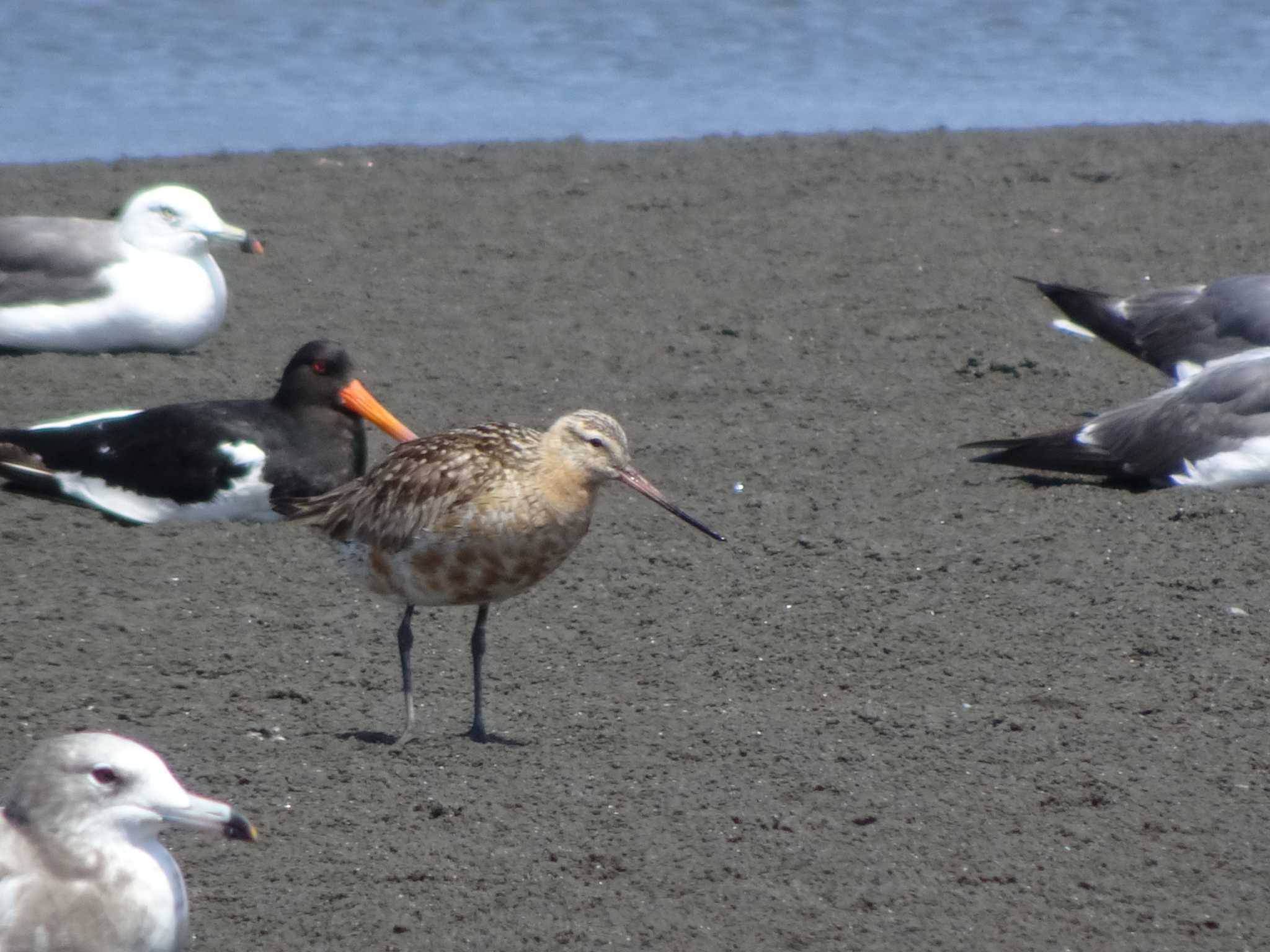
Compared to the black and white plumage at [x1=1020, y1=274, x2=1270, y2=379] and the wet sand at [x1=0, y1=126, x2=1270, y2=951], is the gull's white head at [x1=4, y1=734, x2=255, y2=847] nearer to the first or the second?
the wet sand at [x1=0, y1=126, x2=1270, y2=951]

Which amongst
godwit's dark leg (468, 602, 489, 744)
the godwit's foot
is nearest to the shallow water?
godwit's dark leg (468, 602, 489, 744)

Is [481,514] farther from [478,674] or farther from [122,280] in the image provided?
[122,280]

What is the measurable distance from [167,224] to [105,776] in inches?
226

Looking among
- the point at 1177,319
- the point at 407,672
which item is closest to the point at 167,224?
the point at 407,672

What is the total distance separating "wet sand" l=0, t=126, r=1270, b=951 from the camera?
419 centimetres

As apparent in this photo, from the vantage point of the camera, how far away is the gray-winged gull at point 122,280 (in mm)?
8484

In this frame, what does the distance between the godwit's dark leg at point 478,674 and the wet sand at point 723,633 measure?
11 cm

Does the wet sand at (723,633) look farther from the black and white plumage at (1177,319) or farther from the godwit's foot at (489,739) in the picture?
the black and white plumage at (1177,319)

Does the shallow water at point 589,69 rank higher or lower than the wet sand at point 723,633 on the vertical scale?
higher

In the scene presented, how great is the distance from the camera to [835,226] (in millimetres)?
10906

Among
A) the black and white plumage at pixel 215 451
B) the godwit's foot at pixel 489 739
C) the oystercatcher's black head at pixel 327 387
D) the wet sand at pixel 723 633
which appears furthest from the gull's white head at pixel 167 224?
the godwit's foot at pixel 489 739

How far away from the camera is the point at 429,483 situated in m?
4.91

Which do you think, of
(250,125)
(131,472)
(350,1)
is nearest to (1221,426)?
(131,472)

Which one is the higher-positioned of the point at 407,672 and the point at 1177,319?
the point at 1177,319
